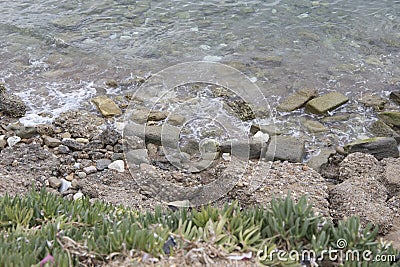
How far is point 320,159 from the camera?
570 centimetres

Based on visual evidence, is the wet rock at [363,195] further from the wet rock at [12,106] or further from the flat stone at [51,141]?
the wet rock at [12,106]

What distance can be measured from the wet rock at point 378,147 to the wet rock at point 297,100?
51.2 inches

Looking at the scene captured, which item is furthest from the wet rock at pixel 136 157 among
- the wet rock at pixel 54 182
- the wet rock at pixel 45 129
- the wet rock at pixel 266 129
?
the wet rock at pixel 266 129

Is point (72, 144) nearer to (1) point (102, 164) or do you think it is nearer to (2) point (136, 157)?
(1) point (102, 164)

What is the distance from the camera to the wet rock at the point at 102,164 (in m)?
5.47

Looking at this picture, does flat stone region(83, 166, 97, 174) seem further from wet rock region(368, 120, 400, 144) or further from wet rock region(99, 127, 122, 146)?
wet rock region(368, 120, 400, 144)

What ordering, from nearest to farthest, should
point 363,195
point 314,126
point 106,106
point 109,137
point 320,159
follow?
point 363,195, point 320,159, point 109,137, point 314,126, point 106,106

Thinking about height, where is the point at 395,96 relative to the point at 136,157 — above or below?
below

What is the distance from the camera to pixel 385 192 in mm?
4723

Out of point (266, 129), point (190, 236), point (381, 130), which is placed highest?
point (190, 236)

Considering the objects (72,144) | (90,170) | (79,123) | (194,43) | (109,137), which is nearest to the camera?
(90,170)

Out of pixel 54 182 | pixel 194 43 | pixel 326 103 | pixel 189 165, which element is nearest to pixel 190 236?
pixel 54 182

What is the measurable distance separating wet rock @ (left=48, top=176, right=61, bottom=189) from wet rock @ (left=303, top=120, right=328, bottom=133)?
3276 mm

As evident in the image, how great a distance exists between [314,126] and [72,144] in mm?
3158
